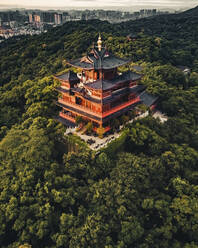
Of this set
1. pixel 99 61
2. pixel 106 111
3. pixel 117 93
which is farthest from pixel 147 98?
pixel 106 111

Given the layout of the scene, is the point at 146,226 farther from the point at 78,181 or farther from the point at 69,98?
the point at 69,98

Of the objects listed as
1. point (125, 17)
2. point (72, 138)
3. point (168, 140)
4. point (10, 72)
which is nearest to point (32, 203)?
point (72, 138)

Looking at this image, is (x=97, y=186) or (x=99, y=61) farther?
(x=99, y=61)

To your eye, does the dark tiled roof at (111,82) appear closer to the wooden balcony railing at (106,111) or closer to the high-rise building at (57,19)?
the wooden balcony railing at (106,111)

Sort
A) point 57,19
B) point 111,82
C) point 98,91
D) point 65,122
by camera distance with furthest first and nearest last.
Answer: point 57,19, point 65,122, point 111,82, point 98,91

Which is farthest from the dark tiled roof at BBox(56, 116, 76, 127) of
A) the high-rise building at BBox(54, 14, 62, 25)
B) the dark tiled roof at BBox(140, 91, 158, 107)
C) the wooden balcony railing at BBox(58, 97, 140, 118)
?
the high-rise building at BBox(54, 14, 62, 25)

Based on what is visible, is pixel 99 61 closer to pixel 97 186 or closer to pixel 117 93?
pixel 117 93
